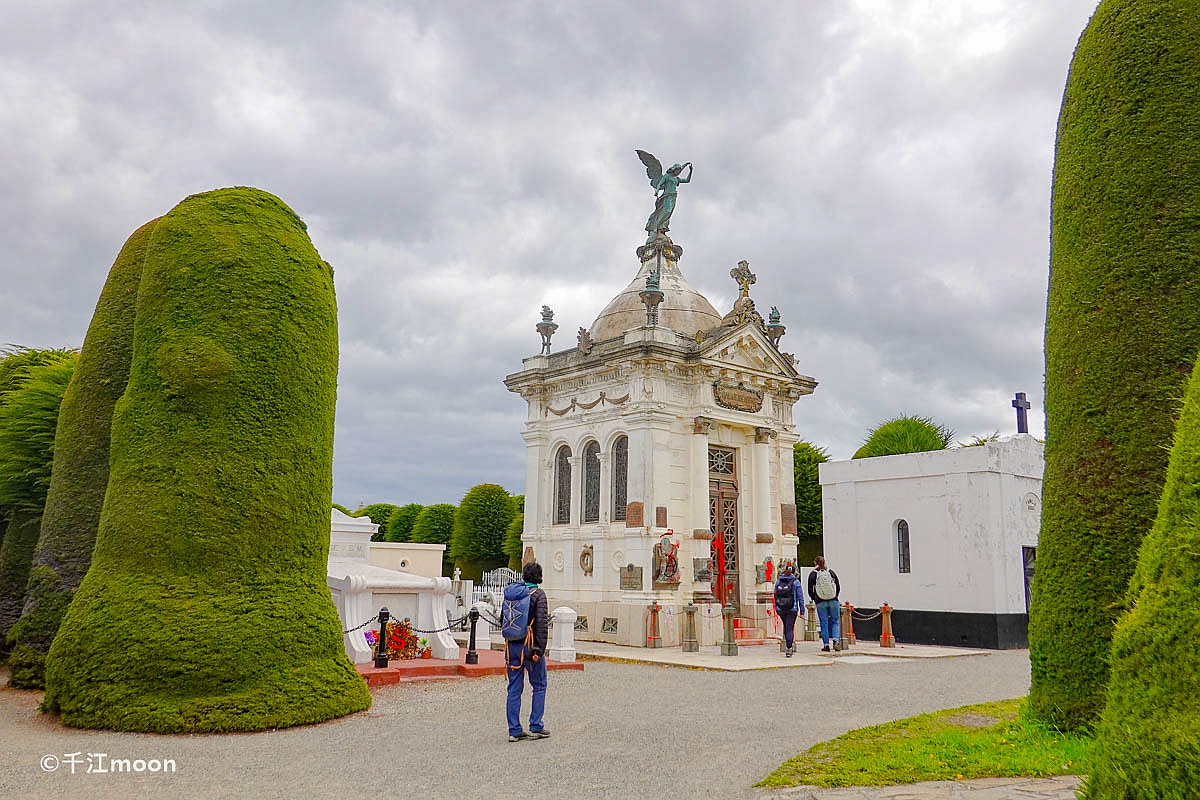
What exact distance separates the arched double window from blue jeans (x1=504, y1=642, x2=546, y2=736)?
1166 centimetres

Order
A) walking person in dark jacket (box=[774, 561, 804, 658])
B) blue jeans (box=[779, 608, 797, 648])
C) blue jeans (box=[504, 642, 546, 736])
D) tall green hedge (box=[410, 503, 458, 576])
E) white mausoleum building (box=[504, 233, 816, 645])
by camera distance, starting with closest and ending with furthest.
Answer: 1. blue jeans (box=[504, 642, 546, 736])
2. blue jeans (box=[779, 608, 797, 648])
3. walking person in dark jacket (box=[774, 561, 804, 658])
4. white mausoleum building (box=[504, 233, 816, 645])
5. tall green hedge (box=[410, 503, 458, 576])

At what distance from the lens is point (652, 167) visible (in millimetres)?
23391

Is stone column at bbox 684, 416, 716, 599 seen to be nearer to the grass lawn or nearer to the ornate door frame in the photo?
the ornate door frame

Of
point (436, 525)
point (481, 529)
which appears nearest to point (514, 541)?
point (481, 529)

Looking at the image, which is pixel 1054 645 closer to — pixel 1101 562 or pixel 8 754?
pixel 1101 562

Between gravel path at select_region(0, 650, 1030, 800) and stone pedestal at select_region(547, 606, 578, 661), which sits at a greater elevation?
stone pedestal at select_region(547, 606, 578, 661)

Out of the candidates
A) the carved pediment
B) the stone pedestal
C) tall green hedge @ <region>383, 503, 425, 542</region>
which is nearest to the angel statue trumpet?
the carved pediment

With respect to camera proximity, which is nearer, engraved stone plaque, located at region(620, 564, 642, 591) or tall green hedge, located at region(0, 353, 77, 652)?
tall green hedge, located at region(0, 353, 77, 652)

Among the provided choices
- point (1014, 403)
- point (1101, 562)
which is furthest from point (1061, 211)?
point (1014, 403)

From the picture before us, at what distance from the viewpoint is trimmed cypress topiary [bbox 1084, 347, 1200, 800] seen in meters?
3.90

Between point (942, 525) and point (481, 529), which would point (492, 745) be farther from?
point (481, 529)

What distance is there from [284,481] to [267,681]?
80.8 inches

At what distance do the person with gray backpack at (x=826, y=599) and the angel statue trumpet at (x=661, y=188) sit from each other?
32.9 ft

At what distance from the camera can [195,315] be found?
966 cm
